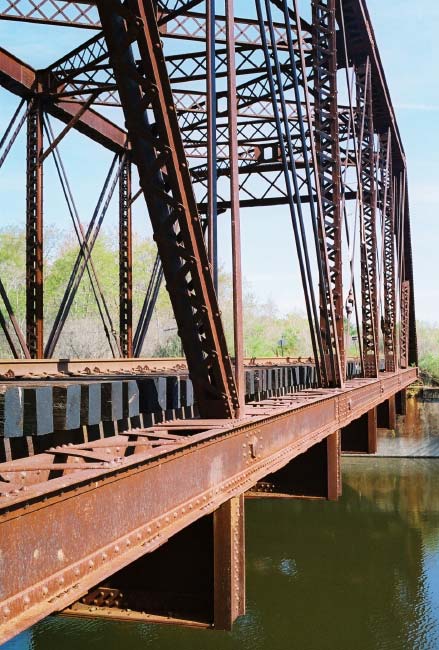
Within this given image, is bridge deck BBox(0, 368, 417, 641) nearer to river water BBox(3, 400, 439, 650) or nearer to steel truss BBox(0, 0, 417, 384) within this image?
steel truss BBox(0, 0, 417, 384)

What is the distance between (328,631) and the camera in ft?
47.1

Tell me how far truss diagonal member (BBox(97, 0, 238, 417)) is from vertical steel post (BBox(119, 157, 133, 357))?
548 inches

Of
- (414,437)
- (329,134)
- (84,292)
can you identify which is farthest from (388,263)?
(84,292)

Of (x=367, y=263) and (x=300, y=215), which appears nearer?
(x=300, y=215)

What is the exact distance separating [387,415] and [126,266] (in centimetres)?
1035

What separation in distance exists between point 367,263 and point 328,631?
8.49 m

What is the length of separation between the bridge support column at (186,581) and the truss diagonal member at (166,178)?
4.75 feet

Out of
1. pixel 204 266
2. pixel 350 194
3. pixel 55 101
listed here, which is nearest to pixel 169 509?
pixel 204 266

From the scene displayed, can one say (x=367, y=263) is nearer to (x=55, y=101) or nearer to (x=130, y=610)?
(x=55, y=101)

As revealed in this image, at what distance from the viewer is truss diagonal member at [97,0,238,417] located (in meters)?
4.30

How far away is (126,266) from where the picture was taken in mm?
19188

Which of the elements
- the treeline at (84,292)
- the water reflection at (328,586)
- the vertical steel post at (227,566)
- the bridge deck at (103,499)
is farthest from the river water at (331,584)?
the treeline at (84,292)

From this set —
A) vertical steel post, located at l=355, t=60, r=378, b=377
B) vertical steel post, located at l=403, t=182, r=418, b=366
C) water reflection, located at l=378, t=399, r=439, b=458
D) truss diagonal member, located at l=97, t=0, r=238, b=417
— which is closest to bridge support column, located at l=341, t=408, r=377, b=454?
vertical steel post, located at l=355, t=60, r=378, b=377

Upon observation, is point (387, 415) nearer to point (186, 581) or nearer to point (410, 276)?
point (410, 276)
